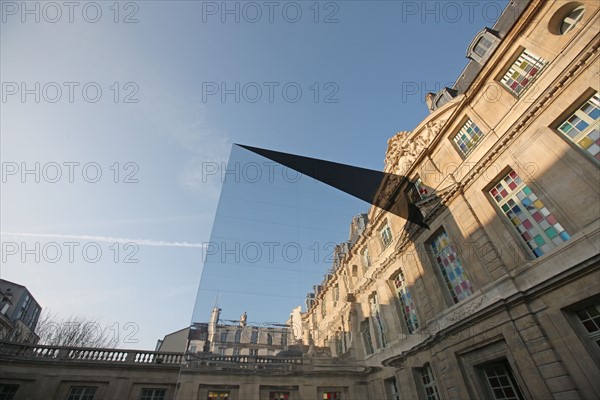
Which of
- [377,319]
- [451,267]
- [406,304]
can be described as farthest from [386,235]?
[451,267]

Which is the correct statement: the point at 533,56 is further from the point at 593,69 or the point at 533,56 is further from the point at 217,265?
the point at 217,265

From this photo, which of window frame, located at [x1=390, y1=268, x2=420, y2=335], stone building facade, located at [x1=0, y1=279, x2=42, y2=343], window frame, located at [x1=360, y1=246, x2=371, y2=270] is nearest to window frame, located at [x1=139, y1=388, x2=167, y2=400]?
window frame, located at [x1=390, y1=268, x2=420, y2=335]

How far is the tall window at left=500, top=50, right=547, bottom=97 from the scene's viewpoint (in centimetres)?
754

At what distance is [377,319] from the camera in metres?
12.7

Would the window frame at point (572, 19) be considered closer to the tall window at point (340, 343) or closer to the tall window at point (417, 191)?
the tall window at point (417, 191)

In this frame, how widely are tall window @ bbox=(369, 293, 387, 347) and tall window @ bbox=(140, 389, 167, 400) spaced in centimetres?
971

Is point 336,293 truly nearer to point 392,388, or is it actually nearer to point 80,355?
point 392,388

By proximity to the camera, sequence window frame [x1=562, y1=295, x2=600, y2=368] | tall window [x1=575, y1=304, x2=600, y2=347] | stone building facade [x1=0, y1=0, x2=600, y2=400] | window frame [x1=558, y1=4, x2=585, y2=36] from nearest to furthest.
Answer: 1. window frame [x1=562, y1=295, x2=600, y2=368]
2. tall window [x1=575, y1=304, x2=600, y2=347]
3. stone building facade [x1=0, y1=0, x2=600, y2=400]
4. window frame [x1=558, y1=4, x2=585, y2=36]

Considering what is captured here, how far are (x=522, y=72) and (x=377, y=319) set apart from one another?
35.8ft

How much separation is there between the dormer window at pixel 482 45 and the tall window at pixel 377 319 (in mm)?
10679

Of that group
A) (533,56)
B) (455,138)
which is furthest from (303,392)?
(533,56)

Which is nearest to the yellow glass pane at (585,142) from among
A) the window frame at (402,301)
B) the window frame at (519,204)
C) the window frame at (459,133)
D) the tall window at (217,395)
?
the window frame at (519,204)

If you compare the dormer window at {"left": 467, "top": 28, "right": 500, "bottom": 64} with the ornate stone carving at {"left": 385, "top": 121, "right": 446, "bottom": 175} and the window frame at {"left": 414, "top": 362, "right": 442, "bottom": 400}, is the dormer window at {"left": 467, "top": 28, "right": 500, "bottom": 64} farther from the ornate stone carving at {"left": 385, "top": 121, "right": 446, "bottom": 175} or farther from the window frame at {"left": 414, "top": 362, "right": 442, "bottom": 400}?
the window frame at {"left": 414, "top": 362, "right": 442, "bottom": 400}

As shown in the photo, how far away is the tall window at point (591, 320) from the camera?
213 inches
